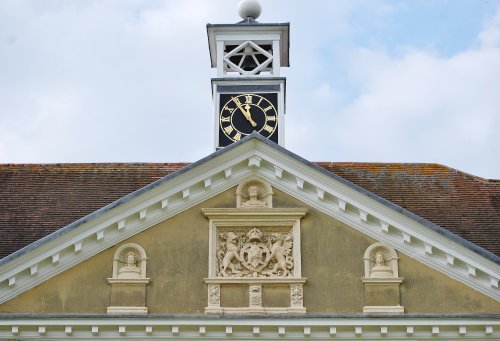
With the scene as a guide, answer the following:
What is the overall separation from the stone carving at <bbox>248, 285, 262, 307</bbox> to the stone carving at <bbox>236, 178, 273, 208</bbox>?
1537 mm

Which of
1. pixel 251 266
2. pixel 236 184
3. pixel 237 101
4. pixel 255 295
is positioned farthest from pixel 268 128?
pixel 255 295

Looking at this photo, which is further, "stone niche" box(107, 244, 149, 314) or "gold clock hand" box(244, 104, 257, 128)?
"gold clock hand" box(244, 104, 257, 128)

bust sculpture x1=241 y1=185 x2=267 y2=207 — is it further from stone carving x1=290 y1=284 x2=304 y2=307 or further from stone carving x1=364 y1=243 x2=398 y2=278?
stone carving x1=364 y1=243 x2=398 y2=278

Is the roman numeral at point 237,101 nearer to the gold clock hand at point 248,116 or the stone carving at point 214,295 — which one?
the gold clock hand at point 248,116

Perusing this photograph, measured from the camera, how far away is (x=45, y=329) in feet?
68.9

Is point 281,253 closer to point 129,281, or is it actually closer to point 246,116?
point 129,281

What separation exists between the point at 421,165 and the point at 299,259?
5.74m

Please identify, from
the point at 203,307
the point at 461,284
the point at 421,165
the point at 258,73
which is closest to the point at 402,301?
the point at 461,284

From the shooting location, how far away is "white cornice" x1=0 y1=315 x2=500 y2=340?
68.5 feet

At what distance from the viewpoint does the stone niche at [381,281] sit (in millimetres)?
21172

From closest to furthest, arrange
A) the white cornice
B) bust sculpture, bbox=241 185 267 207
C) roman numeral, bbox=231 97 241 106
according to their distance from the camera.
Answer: the white cornice → bust sculpture, bbox=241 185 267 207 → roman numeral, bbox=231 97 241 106

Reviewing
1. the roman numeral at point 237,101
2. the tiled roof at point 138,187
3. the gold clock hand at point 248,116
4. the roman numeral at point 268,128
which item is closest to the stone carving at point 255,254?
the tiled roof at point 138,187

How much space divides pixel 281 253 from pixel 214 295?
1.41 m

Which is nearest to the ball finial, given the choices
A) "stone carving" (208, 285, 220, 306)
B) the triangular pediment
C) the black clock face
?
the black clock face
